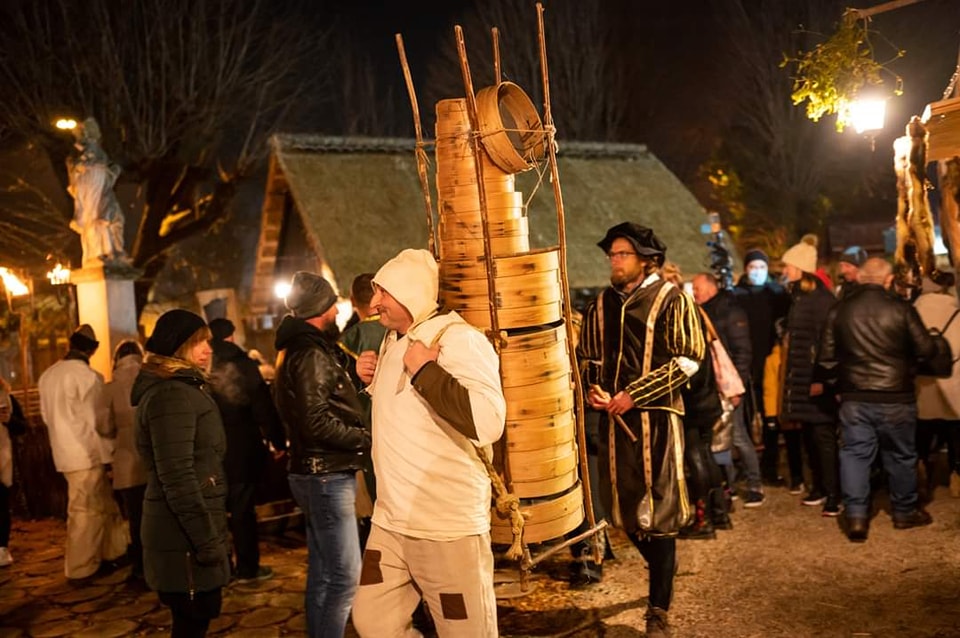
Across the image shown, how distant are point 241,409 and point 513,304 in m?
3.72

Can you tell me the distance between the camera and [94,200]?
11.9 metres

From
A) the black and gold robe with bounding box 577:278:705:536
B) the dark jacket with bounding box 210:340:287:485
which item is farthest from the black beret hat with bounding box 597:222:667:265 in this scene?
the dark jacket with bounding box 210:340:287:485

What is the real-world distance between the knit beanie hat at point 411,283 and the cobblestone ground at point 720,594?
2.69 meters

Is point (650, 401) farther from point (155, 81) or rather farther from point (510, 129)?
point (155, 81)

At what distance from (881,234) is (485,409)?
25.2m

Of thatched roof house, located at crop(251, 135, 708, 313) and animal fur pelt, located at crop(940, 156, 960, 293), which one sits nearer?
animal fur pelt, located at crop(940, 156, 960, 293)

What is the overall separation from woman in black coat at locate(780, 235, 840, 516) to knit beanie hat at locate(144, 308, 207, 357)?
18.0 feet

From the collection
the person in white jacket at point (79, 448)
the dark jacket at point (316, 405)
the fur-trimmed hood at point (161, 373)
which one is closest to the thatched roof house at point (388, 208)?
the person in white jacket at point (79, 448)

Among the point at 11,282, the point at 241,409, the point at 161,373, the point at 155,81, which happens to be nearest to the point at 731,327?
the point at 241,409

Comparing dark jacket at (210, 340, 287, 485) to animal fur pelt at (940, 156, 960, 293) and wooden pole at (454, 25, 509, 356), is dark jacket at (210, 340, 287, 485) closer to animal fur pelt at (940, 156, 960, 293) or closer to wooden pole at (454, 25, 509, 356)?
wooden pole at (454, 25, 509, 356)

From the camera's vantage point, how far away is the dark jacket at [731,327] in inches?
314

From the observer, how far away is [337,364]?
15.5 ft

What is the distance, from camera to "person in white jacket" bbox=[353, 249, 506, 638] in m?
3.18

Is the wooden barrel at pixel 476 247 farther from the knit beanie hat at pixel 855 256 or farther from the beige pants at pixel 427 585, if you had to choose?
the knit beanie hat at pixel 855 256
